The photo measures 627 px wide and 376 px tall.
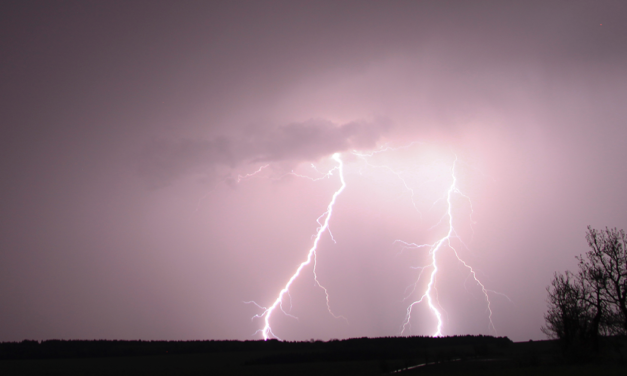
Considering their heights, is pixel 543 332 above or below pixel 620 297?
below

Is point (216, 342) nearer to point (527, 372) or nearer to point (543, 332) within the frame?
point (543, 332)

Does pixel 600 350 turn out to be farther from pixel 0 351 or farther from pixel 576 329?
pixel 0 351

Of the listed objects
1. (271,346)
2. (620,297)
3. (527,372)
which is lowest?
(271,346)

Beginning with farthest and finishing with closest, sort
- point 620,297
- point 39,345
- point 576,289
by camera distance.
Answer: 1. point 39,345
2. point 576,289
3. point 620,297

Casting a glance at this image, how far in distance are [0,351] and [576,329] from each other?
235 feet

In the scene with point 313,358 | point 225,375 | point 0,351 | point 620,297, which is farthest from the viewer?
point 0,351

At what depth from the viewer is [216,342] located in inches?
2581

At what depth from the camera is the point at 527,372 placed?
44.5 feet

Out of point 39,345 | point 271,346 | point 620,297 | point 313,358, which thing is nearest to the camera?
point 620,297

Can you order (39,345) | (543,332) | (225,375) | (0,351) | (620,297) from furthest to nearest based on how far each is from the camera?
(39,345) → (0,351) → (543,332) → (225,375) → (620,297)

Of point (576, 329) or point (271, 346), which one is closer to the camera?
point (576, 329)

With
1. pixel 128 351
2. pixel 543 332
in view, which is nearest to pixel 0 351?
pixel 128 351

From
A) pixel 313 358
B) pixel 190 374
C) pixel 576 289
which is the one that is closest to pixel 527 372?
pixel 576 289

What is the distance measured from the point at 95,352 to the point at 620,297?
64.7 meters
